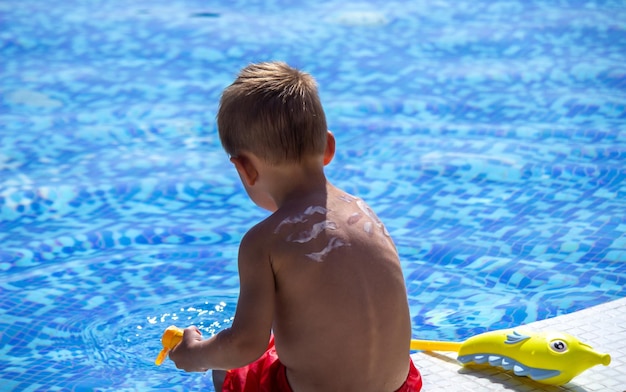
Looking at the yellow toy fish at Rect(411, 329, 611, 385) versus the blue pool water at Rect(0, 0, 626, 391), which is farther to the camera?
the blue pool water at Rect(0, 0, 626, 391)

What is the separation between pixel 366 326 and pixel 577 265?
2.24 m

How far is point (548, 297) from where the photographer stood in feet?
12.1

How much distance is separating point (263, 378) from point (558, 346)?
91 centimetres

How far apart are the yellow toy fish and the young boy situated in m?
0.57

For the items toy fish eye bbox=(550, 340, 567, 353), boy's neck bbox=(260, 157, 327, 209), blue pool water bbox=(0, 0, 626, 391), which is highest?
boy's neck bbox=(260, 157, 327, 209)

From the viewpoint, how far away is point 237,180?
5156 millimetres

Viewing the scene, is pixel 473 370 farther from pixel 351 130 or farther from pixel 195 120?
pixel 195 120

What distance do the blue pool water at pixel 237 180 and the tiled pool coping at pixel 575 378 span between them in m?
0.51

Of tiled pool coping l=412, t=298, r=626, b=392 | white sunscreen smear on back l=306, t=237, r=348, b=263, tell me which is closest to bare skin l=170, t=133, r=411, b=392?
white sunscreen smear on back l=306, t=237, r=348, b=263

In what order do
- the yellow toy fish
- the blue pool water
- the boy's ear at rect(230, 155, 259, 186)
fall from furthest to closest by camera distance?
the blue pool water, the yellow toy fish, the boy's ear at rect(230, 155, 259, 186)

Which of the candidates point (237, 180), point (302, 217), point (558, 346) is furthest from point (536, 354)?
point (237, 180)

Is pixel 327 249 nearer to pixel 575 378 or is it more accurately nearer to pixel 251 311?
pixel 251 311

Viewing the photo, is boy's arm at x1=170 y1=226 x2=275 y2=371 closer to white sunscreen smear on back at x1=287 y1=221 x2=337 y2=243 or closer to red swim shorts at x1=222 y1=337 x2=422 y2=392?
white sunscreen smear on back at x1=287 y1=221 x2=337 y2=243

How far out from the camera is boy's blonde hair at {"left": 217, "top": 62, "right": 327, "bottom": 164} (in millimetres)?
2074
